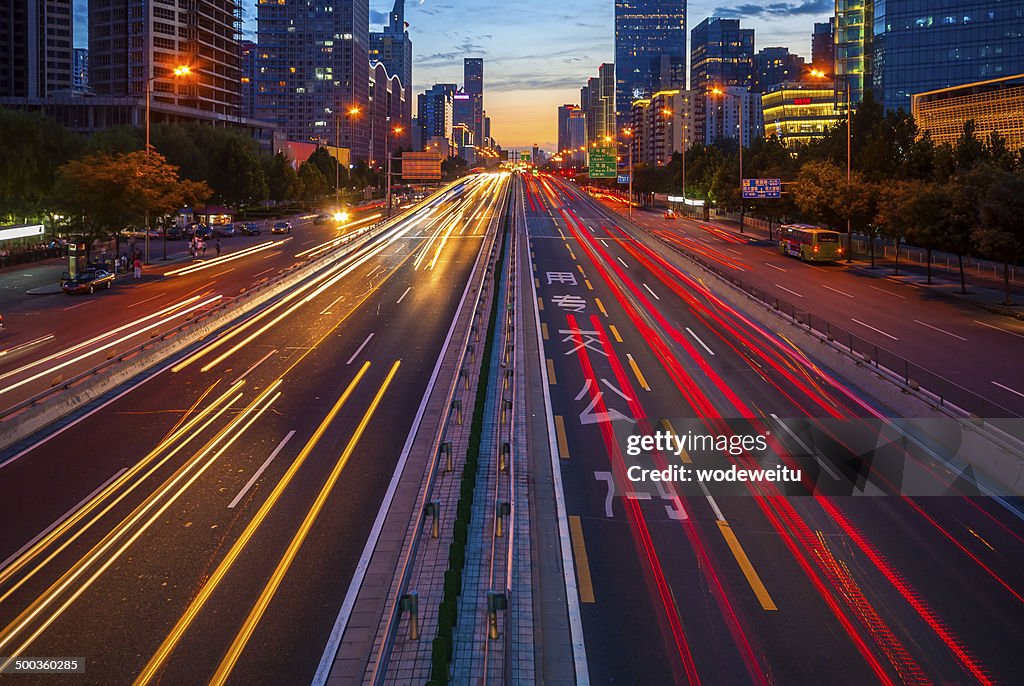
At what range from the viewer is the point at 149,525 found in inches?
635

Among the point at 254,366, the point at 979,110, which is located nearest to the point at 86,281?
the point at 254,366

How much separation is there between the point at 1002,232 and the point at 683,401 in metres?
25.3

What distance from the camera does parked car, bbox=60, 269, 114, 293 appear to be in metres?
48.0

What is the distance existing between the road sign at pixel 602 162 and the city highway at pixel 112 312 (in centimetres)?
4552

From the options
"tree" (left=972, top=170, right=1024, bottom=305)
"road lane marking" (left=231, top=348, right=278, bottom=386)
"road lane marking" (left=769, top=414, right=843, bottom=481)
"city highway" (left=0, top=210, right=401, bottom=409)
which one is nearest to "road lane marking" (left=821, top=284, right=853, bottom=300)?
"tree" (left=972, top=170, right=1024, bottom=305)

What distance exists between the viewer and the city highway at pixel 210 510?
12.0 metres

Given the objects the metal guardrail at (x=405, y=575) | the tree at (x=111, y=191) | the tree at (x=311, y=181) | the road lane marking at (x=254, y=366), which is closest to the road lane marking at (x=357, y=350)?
the road lane marking at (x=254, y=366)

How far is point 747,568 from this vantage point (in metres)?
14.5

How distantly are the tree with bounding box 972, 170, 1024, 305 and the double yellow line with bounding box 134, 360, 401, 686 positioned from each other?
33.4 m

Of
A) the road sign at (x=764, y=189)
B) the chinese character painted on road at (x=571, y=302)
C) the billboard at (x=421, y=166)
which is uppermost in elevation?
the billboard at (x=421, y=166)

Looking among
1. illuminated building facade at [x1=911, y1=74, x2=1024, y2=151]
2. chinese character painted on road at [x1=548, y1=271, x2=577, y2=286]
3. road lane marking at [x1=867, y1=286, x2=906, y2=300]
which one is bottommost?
road lane marking at [x1=867, y1=286, x2=906, y2=300]

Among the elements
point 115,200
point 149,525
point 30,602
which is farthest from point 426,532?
point 115,200

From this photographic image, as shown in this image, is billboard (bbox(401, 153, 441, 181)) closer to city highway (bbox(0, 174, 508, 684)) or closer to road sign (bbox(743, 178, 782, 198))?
road sign (bbox(743, 178, 782, 198))

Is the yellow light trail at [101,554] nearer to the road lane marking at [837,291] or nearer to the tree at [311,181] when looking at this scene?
the road lane marking at [837,291]
